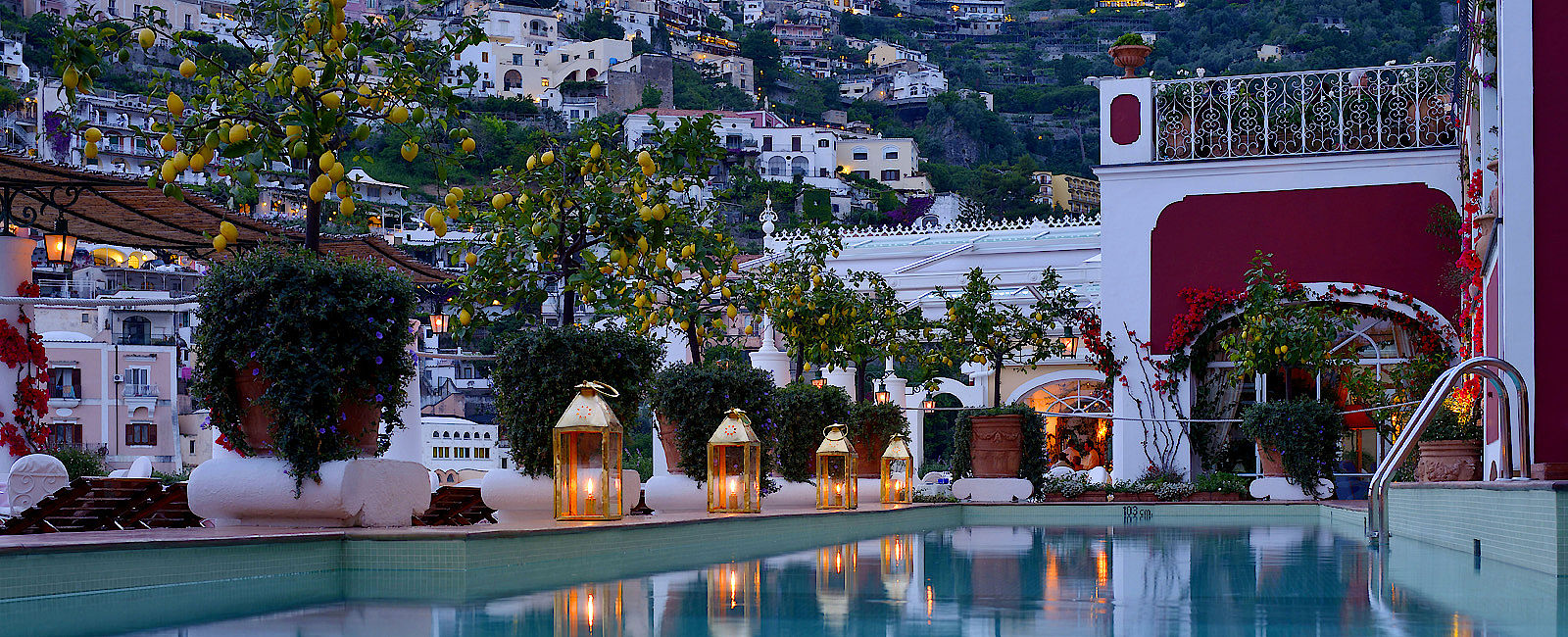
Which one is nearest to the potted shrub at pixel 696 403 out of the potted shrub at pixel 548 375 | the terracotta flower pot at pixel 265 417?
the potted shrub at pixel 548 375

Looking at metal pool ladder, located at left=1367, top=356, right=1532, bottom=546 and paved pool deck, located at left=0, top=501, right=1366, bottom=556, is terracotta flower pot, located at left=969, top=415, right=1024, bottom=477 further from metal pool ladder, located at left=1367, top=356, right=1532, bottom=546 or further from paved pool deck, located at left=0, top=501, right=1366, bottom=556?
paved pool deck, located at left=0, top=501, right=1366, bottom=556

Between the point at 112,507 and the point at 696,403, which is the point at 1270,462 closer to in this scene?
the point at 696,403

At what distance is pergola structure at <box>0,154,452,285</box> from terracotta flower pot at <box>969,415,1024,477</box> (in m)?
6.79

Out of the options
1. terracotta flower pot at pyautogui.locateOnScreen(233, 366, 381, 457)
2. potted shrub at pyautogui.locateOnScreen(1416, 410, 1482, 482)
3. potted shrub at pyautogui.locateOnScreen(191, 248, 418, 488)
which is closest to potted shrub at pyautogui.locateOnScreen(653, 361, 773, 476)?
terracotta flower pot at pyautogui.locateOnScreen(233, 366, 381, 457)

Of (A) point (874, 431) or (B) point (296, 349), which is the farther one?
(A) point (874, 431)

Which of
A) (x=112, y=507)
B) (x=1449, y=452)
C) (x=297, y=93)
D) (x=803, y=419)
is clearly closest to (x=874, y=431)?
(x=803, y=419)

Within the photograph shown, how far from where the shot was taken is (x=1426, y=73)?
58.8ft

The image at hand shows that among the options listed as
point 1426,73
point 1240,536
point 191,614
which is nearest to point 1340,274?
point 1426,73

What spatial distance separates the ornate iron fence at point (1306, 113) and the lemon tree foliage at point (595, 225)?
10160 mm

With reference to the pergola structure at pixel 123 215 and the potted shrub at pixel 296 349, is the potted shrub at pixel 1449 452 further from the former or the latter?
the potted shrub at pixel 296 349

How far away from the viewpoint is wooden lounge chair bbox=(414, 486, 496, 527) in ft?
32.0

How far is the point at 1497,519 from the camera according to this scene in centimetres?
747

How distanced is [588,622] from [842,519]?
7.32m

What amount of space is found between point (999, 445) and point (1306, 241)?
4515 millimetres
